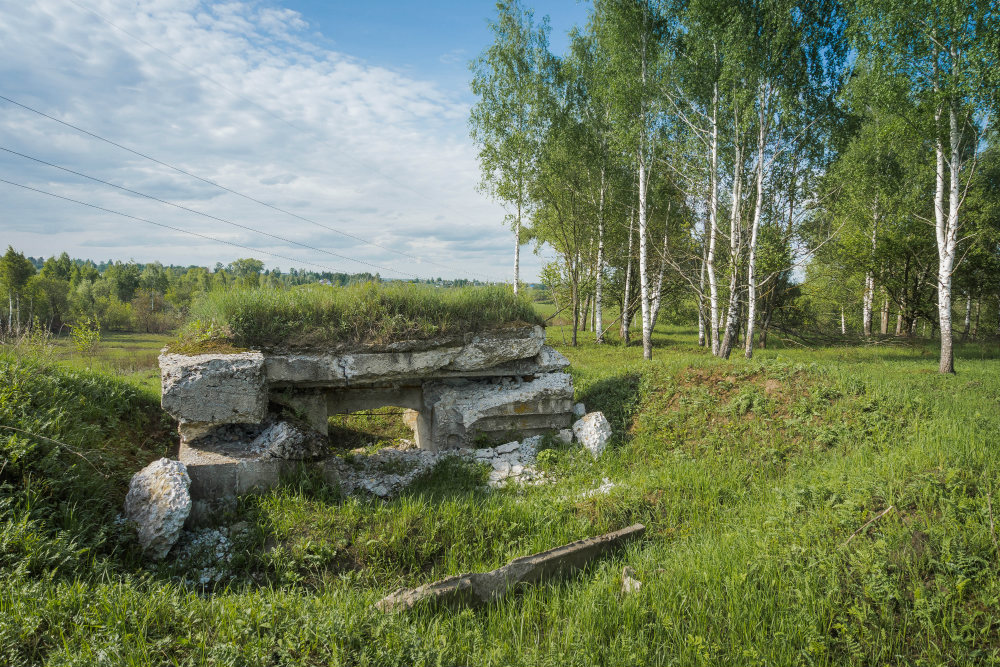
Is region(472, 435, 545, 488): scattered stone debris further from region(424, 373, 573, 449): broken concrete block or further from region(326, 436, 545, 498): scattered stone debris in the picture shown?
region(424, 373, 573, 449): broken concrete block

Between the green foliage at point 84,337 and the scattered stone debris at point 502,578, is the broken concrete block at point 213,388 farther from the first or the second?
the green foliage at point 84,337

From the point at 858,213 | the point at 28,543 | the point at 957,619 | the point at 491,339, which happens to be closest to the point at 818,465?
the point at 957,619

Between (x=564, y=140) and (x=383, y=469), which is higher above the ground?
(x=564, y=140)

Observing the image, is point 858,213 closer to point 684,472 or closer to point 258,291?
point 684,472

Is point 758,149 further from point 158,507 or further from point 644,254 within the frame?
point 158,507

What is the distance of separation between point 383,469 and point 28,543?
4178mm

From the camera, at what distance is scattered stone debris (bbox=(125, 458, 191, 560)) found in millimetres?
4707

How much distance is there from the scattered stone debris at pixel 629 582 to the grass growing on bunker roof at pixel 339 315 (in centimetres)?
497

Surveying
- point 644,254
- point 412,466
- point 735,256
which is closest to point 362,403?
point 412,466

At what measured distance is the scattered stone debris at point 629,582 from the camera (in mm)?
Result: 3979

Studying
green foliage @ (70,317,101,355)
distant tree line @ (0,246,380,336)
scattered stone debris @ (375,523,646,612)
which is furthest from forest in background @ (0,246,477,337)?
scattered stone debris @ (375,523,646,612)

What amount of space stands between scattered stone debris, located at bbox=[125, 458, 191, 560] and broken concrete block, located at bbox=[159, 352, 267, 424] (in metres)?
1.18

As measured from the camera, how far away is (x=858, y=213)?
52.6 feet

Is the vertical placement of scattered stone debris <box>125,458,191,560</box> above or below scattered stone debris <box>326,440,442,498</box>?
above
